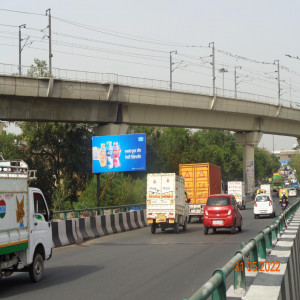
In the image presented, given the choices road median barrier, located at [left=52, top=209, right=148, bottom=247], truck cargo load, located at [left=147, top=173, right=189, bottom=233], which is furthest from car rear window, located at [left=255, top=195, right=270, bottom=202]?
truck cargo load, located at [left=147, top=173, right=189, bottom=233]

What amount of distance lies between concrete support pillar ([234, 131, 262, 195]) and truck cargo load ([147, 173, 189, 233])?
1372 inches

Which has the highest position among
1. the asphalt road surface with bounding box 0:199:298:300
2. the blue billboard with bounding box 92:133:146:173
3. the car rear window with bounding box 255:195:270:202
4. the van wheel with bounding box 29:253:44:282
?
the blue billboard with bounding box 92:133:146:173

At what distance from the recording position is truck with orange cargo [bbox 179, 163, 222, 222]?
37406 mm

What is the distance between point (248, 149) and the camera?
67.4 meters

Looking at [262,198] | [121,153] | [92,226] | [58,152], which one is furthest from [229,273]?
[58,152]

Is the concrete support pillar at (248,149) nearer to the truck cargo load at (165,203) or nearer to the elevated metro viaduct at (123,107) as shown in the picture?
the elevated metro viaduct at (123,107)

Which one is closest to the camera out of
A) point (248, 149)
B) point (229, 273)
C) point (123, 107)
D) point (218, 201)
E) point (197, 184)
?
point (229, 273)

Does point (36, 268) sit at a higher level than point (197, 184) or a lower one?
lower

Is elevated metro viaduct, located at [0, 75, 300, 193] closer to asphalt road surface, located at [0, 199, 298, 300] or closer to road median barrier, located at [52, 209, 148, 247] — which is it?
road median barrier, located at [52, 209, 148, 247]

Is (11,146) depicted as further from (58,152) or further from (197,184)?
(197,184)

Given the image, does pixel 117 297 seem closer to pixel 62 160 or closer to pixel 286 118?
pixel 62 160

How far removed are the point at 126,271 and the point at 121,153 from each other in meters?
22.5

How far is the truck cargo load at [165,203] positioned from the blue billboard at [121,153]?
5.92 meters

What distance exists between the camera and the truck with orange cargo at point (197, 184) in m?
37.4
